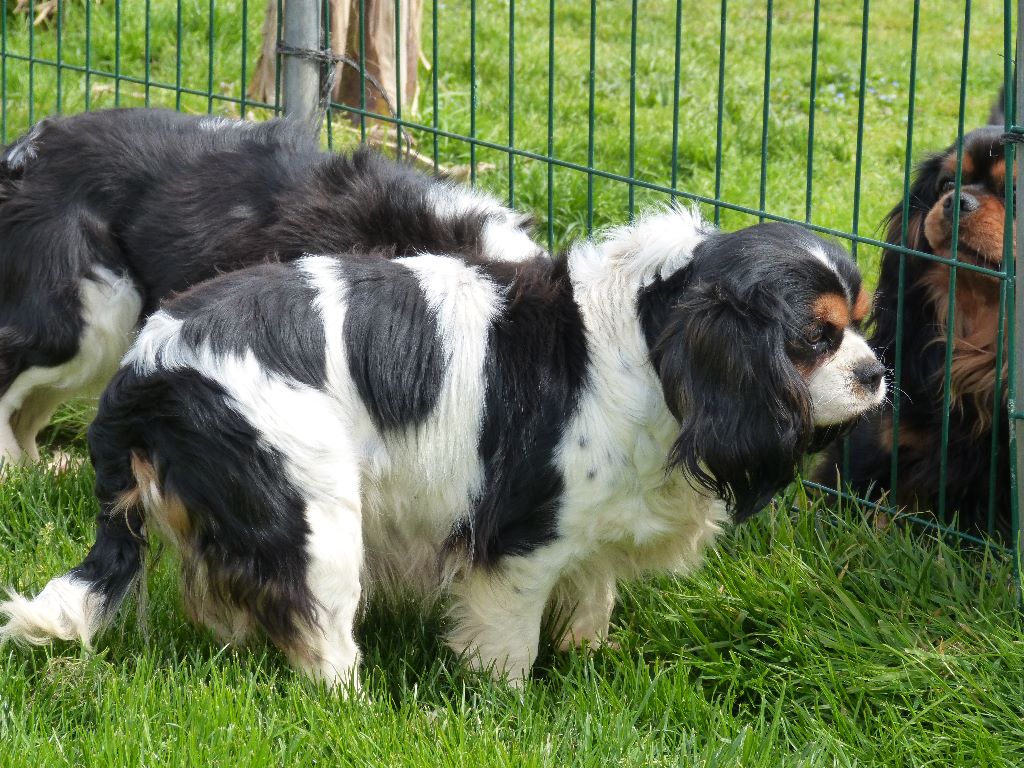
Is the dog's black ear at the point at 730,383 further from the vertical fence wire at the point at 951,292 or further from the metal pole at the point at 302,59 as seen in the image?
the metal pole at the point at 302,59

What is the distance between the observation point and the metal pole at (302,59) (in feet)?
15.6

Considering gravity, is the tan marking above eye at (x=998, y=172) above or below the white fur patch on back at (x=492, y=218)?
above

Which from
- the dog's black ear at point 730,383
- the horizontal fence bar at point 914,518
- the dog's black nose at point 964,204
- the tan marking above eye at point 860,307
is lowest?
the horizontal fence bar at point 914,518

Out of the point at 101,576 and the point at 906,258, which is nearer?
the point at 101,576

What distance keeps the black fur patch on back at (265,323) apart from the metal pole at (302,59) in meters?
1.84

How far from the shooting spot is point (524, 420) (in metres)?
3.04

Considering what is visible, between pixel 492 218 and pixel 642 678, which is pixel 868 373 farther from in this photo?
pixel 492 218

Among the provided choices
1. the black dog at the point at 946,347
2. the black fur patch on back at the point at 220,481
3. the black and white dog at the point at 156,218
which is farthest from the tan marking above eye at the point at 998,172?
the black fur patch on back at the point at 220,481

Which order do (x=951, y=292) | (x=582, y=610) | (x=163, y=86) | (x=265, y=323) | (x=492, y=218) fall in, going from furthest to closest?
(x=163, y=86) → (x=492, y=218) → (x=951, y=292) → (x=582, y=610) → (x=265, y=323)

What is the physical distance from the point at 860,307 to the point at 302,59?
2496 mm

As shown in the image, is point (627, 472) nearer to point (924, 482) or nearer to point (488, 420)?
point (488, 420)

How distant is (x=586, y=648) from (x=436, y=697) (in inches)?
16.0

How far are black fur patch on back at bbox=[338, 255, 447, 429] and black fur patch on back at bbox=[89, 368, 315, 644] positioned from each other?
0.97 feet

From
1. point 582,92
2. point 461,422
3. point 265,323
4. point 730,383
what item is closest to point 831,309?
point 730,383
